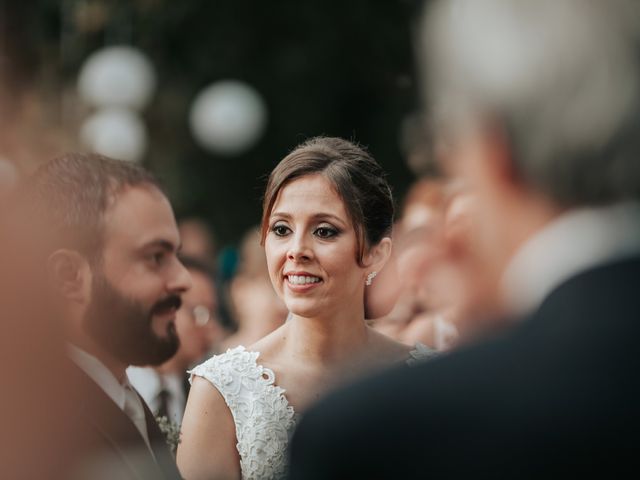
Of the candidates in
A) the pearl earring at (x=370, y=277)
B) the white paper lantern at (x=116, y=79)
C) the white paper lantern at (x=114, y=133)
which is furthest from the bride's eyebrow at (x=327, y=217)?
the white paper lantern at (x=116, y=79)

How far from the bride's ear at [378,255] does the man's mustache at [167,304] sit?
895 millimetres

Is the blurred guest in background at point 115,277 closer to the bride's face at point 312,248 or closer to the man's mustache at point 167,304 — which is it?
the man's mustache at point 167,304

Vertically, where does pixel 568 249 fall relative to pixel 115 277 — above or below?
below

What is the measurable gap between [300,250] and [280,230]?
140 millimetres

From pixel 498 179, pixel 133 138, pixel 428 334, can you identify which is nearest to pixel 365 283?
pixel 428 334

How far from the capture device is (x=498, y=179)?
1.71 metres

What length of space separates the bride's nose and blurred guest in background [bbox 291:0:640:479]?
1851mm

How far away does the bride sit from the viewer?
138 inches

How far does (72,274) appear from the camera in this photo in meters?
2.84

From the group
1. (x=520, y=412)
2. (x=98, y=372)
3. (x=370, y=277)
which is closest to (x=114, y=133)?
(x=370, y=277)

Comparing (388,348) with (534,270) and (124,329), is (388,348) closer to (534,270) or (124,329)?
(124,329)

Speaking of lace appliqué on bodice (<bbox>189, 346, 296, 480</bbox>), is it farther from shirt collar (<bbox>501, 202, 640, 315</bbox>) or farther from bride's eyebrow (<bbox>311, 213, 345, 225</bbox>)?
shirt collar (<bbox>501, 202, 640, 315</bbox>)

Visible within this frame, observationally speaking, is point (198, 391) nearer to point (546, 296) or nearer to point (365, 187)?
point (365, 187)

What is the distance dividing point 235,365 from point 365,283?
57 cm
